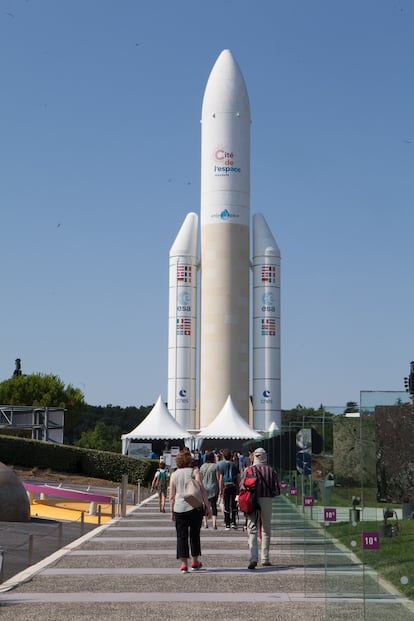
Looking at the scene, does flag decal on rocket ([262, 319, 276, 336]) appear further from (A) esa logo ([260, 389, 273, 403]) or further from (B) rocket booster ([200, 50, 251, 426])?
(A) esa logo ([260, 389, 273, 403])

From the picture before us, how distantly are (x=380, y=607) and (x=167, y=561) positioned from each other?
589 centimetres

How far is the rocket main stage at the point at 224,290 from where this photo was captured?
53.6m

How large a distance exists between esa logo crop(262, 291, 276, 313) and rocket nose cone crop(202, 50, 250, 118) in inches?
417

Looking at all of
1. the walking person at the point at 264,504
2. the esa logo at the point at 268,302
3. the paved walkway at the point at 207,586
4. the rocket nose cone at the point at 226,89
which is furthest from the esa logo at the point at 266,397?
the walking person at the point at 264,504

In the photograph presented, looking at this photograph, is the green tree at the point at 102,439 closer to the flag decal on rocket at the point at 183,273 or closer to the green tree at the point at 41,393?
the green tree at the point at 41,393

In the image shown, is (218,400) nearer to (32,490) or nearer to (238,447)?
(238,447)

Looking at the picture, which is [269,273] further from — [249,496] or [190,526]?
[190,526]

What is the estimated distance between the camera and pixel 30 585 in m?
10.9

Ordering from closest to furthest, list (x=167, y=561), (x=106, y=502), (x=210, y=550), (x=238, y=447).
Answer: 1. (x=167, y=561)
2. (x=210, y=550)
3. (x=106, y=502)
4. (x=238, y=447)

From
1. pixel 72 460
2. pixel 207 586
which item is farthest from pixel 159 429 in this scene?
pixel 207 586

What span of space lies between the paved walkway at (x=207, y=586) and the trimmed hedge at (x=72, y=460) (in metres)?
25.5

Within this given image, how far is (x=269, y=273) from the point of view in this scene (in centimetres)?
5472

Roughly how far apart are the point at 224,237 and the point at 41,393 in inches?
1622

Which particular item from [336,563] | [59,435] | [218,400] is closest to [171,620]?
[336,563]
